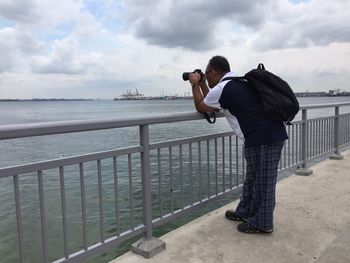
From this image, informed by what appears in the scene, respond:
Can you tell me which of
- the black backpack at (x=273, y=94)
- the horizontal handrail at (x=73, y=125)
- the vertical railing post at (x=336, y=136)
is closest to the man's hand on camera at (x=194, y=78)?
the horizontal handrail at (x=73, y=125)

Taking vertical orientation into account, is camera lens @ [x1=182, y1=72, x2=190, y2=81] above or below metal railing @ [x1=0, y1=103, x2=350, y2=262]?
above

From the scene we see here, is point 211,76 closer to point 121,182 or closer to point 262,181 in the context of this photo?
point 262,181

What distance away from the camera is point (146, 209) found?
3.28 m

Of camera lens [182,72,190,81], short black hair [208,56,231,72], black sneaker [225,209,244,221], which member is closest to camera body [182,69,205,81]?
camera lens [182,72,190,81]

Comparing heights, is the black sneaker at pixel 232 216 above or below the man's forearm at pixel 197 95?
below

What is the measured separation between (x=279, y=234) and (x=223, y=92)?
155cm

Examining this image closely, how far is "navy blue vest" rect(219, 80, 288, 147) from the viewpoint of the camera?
10.8ft

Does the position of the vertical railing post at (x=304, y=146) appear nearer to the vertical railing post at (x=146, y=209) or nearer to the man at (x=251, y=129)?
the man at (x=251, y=129)

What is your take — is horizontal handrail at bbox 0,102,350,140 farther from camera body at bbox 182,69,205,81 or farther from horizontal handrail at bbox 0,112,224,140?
camera body at bbox 182,69,205,81

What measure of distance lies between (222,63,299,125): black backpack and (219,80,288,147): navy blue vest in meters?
0.07

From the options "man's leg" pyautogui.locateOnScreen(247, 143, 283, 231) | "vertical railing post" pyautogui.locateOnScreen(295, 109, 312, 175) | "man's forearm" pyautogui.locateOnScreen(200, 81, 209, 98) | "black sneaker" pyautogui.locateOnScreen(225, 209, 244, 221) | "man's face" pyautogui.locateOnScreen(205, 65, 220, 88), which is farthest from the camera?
"vertical railing post" pyautogui.locateOnScreen(295, 109, 312, 175)

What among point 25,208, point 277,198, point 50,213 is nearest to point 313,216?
point 277,198

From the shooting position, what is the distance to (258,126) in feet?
10.9

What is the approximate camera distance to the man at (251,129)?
Answer: 3295 mm
